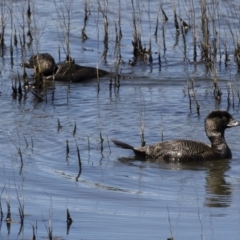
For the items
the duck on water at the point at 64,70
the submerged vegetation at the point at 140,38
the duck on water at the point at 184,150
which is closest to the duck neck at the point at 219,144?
the duck on water at the point at 184,150

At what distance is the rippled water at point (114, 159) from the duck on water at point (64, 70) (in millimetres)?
159

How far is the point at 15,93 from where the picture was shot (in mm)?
13797

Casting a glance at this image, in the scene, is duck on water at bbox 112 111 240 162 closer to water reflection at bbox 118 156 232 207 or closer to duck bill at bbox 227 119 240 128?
water reflection at bbox 118 156 232 207

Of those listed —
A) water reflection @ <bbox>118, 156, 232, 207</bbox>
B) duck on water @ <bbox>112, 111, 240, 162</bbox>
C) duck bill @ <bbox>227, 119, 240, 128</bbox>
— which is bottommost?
water reflection @ <bbox>118, 156, 232, 207</bbox>

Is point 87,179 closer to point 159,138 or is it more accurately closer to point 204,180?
point 204,180

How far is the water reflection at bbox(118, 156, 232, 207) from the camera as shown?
28.5ft

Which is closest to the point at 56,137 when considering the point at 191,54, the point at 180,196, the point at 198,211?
the point at 180,196

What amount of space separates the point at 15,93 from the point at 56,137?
2573mm

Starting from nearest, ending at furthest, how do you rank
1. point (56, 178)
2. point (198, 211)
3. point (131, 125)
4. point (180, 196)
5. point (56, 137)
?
point (198, 211) < point (180, 196) < point (56, 178) < point (56, 137) < point (131, 125)

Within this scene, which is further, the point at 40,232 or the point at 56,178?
the point at 56,178

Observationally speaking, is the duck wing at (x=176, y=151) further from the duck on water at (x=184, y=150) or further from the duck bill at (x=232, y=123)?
the duck bill at (x=232, y=123)

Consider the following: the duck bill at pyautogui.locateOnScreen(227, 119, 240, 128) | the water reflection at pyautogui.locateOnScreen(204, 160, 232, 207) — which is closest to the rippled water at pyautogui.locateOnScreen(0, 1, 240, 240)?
the water reflection at pyautogui.locateOnScreen(204, 160, 232, 207)

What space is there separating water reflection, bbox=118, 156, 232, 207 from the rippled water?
0.01 m

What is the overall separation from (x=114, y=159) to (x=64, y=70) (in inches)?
206
